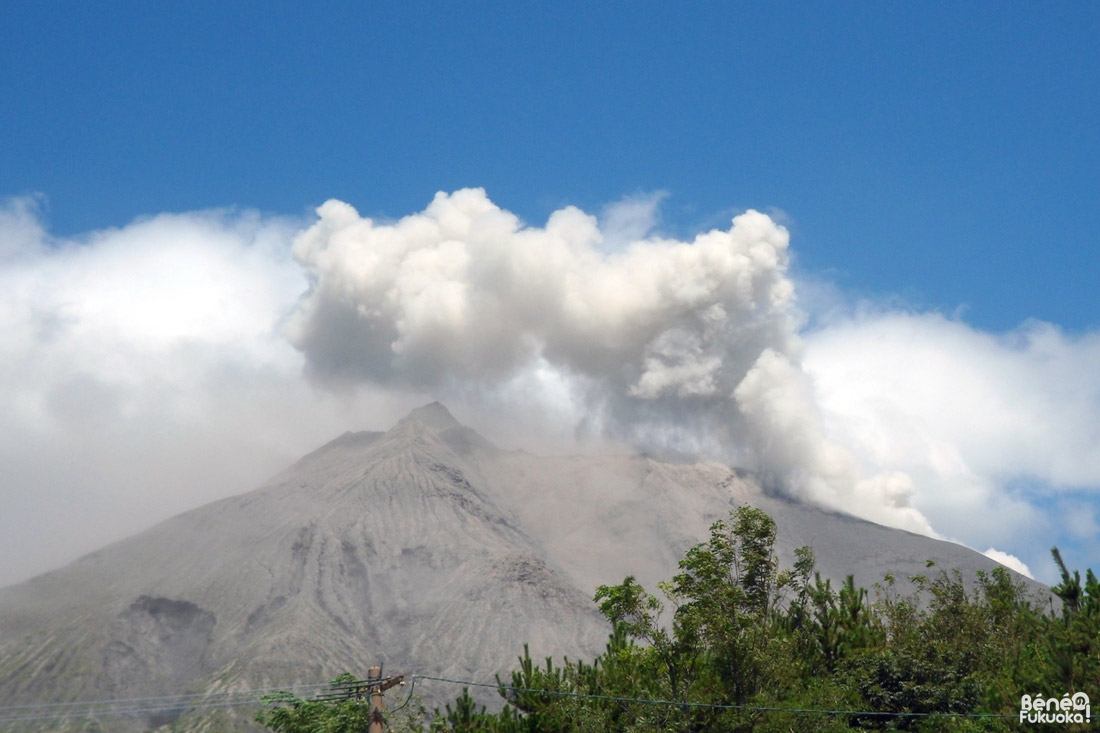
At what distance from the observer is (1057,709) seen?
20625mm

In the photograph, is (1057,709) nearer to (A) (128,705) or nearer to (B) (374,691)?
(B) (374,691)

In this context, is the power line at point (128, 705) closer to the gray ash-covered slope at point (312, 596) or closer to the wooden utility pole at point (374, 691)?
the wooden utility pole at point (374, 691)

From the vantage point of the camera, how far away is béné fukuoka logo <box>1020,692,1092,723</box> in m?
20.2

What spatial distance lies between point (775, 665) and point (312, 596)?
143 m

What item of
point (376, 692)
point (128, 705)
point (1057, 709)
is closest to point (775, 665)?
point (1057, 709)

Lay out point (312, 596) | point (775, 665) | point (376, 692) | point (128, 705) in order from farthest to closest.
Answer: point (312, 596) < point (128, 705) < point (775, 665) < point (376, 692)

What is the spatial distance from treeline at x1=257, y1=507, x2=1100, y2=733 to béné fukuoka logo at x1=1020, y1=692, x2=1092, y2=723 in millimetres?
141

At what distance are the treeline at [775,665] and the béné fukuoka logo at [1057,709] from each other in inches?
5.5

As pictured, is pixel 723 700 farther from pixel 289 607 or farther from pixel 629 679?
pixel 289 607

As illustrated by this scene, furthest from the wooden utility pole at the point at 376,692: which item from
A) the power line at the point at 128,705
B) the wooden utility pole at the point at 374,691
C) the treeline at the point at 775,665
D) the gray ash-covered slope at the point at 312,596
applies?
the gray ash-covered slope at the point at 312,596

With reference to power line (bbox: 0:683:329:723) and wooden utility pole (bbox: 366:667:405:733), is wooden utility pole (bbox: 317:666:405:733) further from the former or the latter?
power line (bbox: 0:683:329:723)

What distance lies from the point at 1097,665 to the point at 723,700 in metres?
9.42

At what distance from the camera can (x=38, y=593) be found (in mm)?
163875

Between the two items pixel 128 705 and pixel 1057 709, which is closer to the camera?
pixel 1057 709
